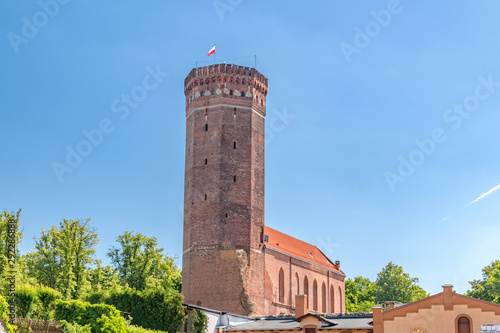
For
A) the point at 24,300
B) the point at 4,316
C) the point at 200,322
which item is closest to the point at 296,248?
the point at 200,322

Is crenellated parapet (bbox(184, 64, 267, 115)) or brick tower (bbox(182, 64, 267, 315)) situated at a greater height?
crenellated parapet (bbox(184, 64, 267, 115))

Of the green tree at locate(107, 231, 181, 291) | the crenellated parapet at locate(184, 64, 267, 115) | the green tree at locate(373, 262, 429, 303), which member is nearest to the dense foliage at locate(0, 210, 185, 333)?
the green tree at locate(107, 231, 181, 291)

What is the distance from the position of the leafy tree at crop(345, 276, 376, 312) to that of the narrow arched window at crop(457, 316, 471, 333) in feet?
152

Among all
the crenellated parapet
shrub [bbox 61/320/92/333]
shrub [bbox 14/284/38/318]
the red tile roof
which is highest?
the crenellated parapet

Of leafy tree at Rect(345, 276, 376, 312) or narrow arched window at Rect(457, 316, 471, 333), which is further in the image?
leafy tree at Rect(345, 276, 376, 312)

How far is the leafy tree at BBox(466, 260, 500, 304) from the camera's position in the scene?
6731cm

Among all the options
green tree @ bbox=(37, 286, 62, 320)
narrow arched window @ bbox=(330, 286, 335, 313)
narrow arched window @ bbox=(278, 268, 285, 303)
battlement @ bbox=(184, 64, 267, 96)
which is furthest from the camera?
narrow arched window @ bbox=(330, 286, 335, 313)

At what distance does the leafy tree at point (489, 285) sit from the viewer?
67.3 metres

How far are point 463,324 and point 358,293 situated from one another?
53.5m

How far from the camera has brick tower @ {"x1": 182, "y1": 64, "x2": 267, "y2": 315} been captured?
57.8m

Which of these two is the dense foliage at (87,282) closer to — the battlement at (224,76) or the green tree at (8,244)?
the green tree at (8,244)

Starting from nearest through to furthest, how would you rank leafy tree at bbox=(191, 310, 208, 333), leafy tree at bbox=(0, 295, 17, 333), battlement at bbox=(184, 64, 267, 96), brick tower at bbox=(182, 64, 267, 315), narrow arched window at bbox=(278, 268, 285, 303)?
leafy tree at bbox=(0, 295, 17, 333) < leafy tree at bbox=(191, 310, 208, 333) < brick tower at bbox=(182, 64, 267, 315) < battlement at bbox=(184, 64, 267, 96) < narrow arched window at bbox=(278, 268, 285, 303)

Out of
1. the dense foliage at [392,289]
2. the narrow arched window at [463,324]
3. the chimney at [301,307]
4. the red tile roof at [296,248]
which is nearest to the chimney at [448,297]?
the narrow arched window at [463,324]

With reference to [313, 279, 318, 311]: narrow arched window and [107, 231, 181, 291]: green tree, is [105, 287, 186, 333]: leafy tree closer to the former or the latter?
[107, 231, 181, 291]: green tree
